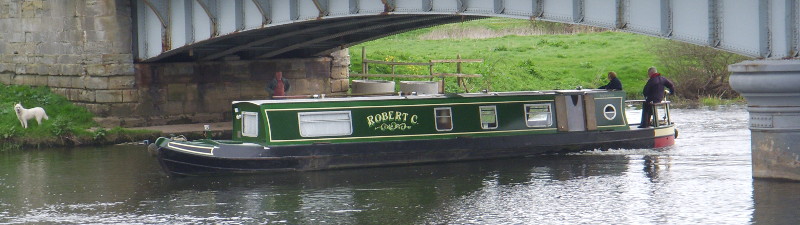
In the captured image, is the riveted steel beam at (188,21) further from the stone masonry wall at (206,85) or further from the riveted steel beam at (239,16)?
the stone masonry wall at (206,85)

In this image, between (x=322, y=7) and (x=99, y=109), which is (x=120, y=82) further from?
(x=322, y=7)

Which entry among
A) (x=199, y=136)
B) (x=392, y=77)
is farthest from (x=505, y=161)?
(x=392, y=77)

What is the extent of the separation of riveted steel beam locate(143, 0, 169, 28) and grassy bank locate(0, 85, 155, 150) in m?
2.42

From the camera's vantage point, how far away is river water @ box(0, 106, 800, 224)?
17109 millimetres

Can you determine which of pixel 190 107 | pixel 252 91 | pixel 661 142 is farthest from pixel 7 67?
pixel 661 142

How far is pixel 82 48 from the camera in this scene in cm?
3009

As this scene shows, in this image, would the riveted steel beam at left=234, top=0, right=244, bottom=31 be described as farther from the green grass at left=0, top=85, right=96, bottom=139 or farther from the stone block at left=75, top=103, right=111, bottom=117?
the stone block at left=75, top=103, right=111, bottom=117

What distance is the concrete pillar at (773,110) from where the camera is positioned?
57.7 ft

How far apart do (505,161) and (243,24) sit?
6.35 metres

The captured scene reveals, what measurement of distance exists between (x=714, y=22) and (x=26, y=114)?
15899 mm

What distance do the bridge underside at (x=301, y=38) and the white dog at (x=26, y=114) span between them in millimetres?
2717

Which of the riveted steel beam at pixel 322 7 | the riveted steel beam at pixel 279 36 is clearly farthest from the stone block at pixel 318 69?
the riveted steel beam at pixel 322 7

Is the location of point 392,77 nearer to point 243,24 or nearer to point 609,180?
point 243,24

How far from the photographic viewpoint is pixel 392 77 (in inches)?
1554
